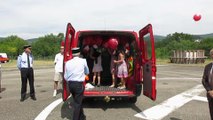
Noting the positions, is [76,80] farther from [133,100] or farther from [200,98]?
[200,98]

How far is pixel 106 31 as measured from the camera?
27.9 ft

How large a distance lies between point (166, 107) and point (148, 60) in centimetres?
156

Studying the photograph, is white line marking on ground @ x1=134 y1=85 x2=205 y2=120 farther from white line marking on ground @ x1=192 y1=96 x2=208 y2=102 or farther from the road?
white line marking on ground @ x1=192 y1=96 x2=208 y2=102

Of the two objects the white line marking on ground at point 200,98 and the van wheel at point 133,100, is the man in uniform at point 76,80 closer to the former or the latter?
the van wheel at point 133,100

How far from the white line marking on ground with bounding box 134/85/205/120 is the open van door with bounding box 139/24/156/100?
456 mm

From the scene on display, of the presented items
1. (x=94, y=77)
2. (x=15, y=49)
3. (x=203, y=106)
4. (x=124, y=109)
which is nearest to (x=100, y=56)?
(x=94, y=77)

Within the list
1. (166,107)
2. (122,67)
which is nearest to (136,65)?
(122,67)

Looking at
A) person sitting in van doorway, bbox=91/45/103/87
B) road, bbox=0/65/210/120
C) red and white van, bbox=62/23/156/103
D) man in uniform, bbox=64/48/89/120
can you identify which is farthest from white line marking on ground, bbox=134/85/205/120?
person sitting in van doorway, bbox=91/45/103/87

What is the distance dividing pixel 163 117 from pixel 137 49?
234 centimetres

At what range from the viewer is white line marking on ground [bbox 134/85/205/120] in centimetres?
713

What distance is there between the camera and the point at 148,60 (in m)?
7.71

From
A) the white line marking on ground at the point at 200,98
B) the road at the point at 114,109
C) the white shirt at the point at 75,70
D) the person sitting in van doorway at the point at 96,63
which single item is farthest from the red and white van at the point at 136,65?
the white line marking on ground at the point at 200,98

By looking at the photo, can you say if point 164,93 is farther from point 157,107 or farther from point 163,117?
point 163,117

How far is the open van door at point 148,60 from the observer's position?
7.12 m
